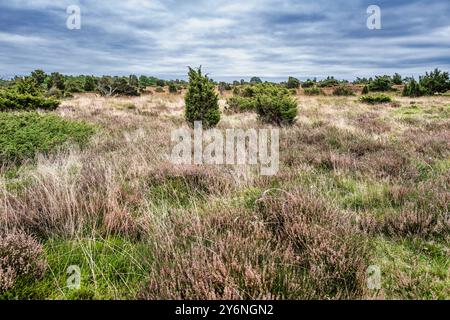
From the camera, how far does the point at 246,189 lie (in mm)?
4465

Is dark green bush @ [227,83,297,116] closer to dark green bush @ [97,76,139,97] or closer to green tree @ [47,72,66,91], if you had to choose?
dark green bush @ [97,76,139,97]

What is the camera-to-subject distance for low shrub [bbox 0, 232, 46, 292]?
2.37 metres

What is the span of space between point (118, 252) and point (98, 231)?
0.50 m

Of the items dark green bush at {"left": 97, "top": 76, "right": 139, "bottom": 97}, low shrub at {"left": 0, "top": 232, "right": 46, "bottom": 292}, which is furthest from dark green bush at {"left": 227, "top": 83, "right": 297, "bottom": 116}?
dark green bush at {"left": 97, "top": 76, "right": 139, "bottom": 97}

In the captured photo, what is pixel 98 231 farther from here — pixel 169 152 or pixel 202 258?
pixel 169 152

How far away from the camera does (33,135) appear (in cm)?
717

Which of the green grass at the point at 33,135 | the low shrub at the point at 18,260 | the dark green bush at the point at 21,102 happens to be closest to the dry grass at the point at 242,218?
the low shrub at the point at 18,260

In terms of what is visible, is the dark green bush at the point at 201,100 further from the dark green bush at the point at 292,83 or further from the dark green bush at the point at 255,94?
the dark green bush at the point at 292,83

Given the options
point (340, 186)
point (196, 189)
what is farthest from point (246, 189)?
point (340, 186)

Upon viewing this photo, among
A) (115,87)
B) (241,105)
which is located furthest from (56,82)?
(241,105)

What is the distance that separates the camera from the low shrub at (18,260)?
2369 mm

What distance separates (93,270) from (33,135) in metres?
5.58

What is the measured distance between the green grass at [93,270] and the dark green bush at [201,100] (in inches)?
325

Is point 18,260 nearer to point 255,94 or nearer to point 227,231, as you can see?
point 227,231
